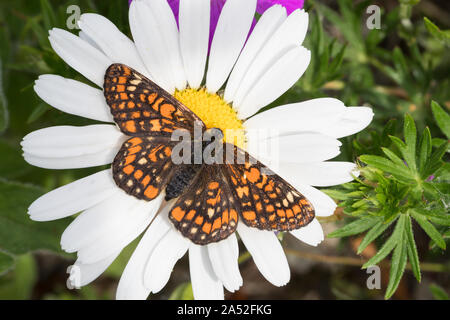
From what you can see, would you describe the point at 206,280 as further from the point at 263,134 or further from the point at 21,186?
the point at 21,186

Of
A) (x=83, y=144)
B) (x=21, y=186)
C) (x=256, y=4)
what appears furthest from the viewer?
(x=21, y=186)

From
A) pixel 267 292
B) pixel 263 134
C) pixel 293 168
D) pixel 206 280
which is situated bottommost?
pixel 267 292

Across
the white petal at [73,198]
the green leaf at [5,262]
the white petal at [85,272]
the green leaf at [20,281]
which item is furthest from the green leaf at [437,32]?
the green leaf at [20,281]

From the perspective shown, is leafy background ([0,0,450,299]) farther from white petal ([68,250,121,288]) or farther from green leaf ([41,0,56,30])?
white petal ([68,250,121,288])

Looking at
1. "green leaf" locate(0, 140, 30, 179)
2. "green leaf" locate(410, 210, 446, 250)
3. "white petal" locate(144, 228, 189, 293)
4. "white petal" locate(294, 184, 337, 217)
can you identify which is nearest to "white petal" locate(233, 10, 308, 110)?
"white petal" locate(294, 184, 337, 217)

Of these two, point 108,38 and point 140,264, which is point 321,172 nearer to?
point 140,264

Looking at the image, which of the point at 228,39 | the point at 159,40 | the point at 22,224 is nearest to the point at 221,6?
the point at 228,39

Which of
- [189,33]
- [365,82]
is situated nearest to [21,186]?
[189,33]
